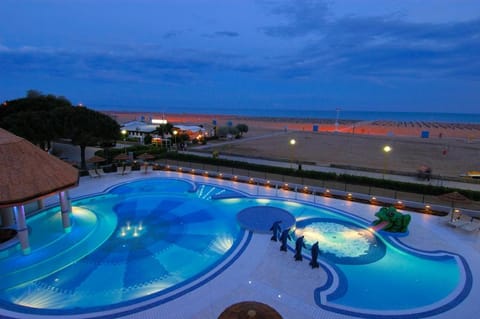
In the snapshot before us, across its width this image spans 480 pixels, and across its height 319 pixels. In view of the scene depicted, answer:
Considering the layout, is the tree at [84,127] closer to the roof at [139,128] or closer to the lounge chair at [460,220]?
the roof at [139,128]

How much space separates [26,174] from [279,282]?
11.2 meters

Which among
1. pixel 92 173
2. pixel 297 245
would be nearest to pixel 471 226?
pixel 297 245

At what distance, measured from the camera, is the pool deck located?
332 inches

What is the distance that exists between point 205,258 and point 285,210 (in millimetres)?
6347

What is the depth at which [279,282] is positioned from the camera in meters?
9.82

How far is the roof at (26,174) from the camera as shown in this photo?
36.6 ft

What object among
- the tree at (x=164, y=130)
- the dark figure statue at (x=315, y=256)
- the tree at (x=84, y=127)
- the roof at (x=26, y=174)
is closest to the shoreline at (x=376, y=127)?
the tree at (x=164, y=130)

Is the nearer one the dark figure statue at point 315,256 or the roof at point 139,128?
the dark figure statue at point 315,256

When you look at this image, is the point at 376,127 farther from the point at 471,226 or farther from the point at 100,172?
the point at 100,172

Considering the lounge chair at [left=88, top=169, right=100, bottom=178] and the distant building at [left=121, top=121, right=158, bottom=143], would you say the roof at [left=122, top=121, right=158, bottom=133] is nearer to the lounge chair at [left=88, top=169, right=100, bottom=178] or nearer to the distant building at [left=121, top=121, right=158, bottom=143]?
the distant building at [left=121, top=121, right=158, bottom=143]

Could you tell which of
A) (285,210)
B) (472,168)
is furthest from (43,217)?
(472,168)

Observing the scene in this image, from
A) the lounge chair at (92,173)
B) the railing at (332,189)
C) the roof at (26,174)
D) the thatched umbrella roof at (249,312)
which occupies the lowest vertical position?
the railing at (332,189)

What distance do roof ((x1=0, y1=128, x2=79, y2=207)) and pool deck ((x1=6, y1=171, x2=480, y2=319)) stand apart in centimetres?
495

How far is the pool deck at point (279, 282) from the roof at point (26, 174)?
4948mm
